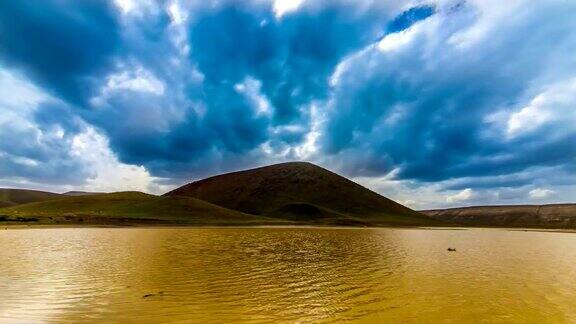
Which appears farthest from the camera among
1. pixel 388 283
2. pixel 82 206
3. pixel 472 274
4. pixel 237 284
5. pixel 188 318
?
pixel 82 206

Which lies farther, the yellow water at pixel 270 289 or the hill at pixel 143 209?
the hill at pixel 143 209

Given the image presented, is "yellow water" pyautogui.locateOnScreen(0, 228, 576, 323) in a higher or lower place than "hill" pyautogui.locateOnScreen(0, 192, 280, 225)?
lower

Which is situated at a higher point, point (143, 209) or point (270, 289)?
point (143, 209)

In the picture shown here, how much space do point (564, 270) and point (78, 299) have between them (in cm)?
2946

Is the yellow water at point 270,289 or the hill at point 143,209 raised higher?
the hill at point 143,209

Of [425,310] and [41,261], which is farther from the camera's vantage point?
[41,261]

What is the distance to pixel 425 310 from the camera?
1535 centimetres

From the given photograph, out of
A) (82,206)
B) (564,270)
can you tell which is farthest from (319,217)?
(564,270)

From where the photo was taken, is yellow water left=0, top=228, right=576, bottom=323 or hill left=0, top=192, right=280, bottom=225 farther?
hill left=0, top=192, right=280, bottom=225

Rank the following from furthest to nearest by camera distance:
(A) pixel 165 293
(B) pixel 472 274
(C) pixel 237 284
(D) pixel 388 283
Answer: (B) pixel 472 274
(D) pixel 388 283
(C) pixel 237 284
(A) pixel 165 293

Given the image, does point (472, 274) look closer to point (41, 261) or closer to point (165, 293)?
point (165, 293)

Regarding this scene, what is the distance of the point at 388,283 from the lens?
21.0 meters

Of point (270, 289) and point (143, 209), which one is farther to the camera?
point (143, 209)

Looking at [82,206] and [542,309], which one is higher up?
[82,206]
